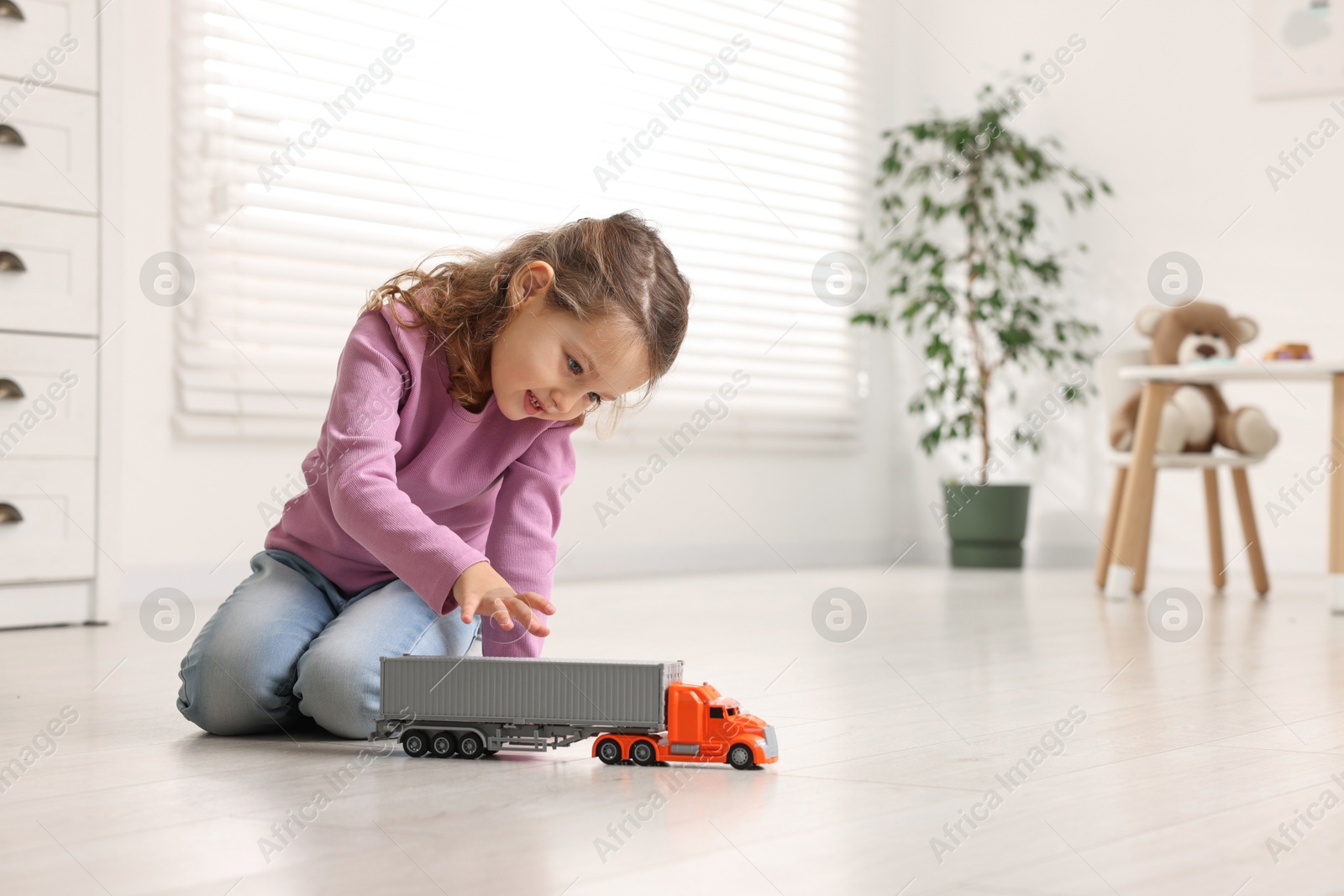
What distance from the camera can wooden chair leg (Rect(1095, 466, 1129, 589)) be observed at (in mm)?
3477

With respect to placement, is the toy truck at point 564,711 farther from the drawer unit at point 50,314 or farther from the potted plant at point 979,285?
the potted plant at point 979,285

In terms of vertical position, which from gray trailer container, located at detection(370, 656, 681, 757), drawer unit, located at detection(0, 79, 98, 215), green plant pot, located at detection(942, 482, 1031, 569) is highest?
drawer unit, located at detection(0, 79, 98, 215)

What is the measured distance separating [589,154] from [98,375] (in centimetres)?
167

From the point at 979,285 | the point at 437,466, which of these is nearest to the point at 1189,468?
the point at 979,285

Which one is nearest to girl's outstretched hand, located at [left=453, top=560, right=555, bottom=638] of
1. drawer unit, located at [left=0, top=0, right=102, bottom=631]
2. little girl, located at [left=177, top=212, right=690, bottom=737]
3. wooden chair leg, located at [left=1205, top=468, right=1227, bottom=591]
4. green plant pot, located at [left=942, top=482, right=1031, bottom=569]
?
little girl, located at [left=177, top=212, right=690, bottom=737]

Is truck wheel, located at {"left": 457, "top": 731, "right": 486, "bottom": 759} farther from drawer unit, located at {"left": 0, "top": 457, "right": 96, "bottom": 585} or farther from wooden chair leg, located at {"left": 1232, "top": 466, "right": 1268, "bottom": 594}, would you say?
wooden chair leg, located at {"left": 1232, "top": 466, "right": 1268, "bottom": 594}

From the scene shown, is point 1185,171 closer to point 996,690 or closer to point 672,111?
point 672,111

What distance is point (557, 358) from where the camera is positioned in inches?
49.6

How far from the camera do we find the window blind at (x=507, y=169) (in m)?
2.96

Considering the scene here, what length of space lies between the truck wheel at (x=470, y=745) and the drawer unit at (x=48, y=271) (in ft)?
4.83

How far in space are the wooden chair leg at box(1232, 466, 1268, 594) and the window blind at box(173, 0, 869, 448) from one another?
1.39 meters

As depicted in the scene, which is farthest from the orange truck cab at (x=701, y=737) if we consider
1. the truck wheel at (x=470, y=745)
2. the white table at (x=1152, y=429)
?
the white table at (x=1152, y=429)

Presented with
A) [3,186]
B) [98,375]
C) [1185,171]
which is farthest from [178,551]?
[1185,171]

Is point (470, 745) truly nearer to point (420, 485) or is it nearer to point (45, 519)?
point (420, 485)
